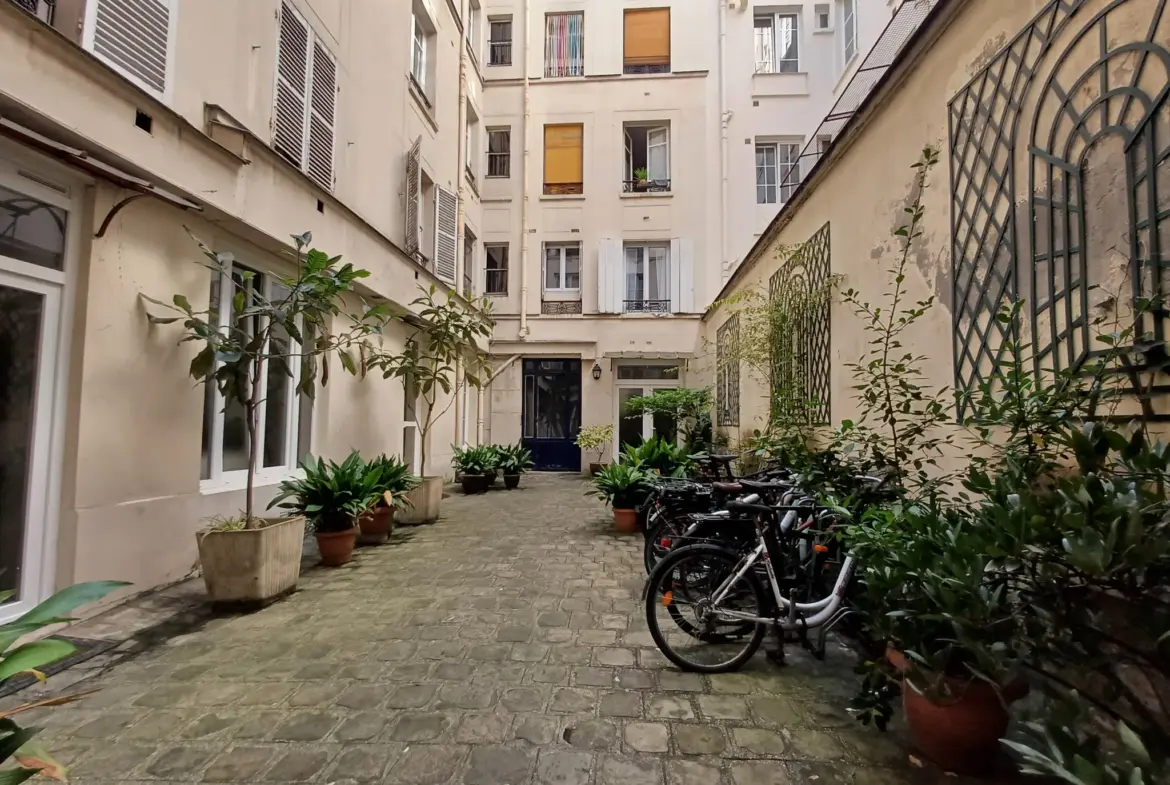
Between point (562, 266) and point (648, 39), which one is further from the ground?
point (648, 39)

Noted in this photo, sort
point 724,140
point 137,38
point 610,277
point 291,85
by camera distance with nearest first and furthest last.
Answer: point 137,38
point 291,85
point 724,140
point 610,277

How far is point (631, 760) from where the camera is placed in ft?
6.50

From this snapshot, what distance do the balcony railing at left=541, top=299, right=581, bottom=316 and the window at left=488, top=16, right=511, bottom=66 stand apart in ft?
18.4

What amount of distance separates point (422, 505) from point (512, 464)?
3.11 metres

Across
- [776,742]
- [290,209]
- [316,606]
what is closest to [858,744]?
[776,742]

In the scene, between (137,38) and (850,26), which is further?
(850,26)

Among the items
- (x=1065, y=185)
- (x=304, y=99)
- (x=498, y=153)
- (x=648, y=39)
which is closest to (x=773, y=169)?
(x=648, y=39)

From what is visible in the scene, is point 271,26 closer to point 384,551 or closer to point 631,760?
point 384,551

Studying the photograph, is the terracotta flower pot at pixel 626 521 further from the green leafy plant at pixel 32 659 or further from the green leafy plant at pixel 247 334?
the green leafy plant at pixel 32 659

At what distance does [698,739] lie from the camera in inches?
82.7

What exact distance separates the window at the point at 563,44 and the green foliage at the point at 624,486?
9943 millimetres

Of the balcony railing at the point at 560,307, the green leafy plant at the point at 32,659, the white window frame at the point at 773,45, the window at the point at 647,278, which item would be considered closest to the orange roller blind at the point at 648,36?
the white window frame at the point at 773,45

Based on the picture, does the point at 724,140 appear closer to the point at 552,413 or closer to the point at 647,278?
the point at 647,278

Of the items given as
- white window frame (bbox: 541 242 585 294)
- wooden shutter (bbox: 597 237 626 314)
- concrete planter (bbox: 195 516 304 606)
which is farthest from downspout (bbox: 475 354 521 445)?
concrete planter (bbox: 195 516 304 606)
